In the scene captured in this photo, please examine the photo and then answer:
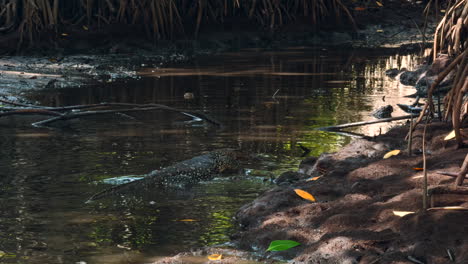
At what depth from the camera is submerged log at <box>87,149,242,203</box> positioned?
475 cm

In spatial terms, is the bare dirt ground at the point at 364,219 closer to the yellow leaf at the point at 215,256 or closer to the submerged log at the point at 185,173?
the yellow leaf at the point at 215,256

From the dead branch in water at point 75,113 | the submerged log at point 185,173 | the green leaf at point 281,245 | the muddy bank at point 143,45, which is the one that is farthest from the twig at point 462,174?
the muddy bank at point 143,45

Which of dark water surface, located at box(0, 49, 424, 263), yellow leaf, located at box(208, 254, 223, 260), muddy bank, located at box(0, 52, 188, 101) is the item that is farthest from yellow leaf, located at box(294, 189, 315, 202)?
muddy bank, located at box(0, 52, 188, 101)

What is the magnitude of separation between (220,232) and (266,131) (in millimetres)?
2936

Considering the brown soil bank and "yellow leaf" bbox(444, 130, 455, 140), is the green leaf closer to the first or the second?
the brown soil bank

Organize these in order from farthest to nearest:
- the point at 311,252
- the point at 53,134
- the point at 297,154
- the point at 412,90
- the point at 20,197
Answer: the point at 412,90, the point at 53,134, the point at 297,154, the point at 20,197, the point at 311,252

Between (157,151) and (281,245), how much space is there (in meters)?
2.58

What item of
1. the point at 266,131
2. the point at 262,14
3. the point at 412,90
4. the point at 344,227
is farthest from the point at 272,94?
the point at 262,14

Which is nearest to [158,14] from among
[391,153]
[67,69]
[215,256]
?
[67,69]

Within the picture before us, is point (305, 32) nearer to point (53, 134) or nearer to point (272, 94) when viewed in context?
point (272, 94)

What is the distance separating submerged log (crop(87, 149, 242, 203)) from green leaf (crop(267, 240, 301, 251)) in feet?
4.49

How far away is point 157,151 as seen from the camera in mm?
6043

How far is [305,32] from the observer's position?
677 inches

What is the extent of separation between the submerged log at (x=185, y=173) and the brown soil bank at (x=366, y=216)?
0.72m
